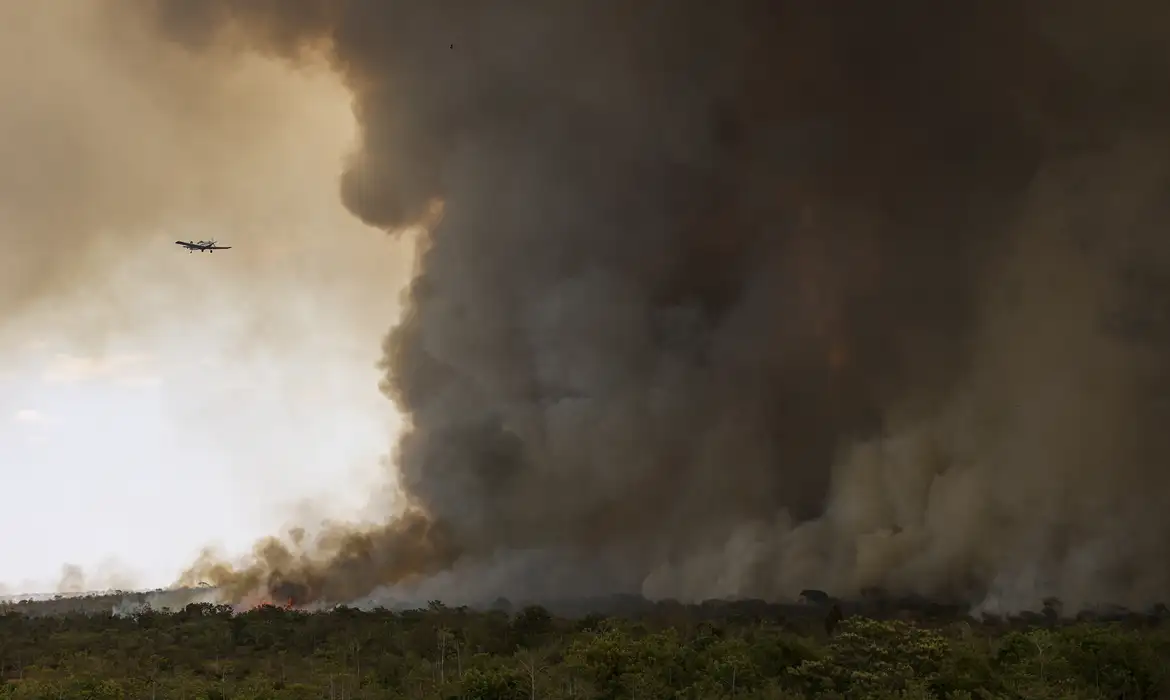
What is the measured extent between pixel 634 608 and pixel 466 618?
594 inches

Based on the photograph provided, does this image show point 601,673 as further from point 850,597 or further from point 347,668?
point 850,597

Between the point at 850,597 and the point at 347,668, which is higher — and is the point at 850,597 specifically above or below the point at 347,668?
above

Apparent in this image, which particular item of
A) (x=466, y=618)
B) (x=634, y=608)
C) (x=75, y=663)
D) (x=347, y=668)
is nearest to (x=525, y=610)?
(x=466, y=618)

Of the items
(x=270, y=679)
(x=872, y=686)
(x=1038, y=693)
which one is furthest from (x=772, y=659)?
(x=270, y=679)

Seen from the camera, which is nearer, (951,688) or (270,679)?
(951,688)

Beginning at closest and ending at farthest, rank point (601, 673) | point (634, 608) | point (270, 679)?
point (601, 673), point (270, 679), point (634, 608)

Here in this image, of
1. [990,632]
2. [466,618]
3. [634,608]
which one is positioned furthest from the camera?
[634,608]

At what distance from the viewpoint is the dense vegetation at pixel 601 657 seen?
5934cm

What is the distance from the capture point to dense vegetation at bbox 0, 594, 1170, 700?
195ft

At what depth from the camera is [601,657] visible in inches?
2527

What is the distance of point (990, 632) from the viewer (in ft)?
269

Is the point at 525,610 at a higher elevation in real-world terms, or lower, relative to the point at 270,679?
higher

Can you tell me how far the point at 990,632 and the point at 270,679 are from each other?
49.4m

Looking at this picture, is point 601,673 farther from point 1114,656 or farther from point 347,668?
point 1114,656
